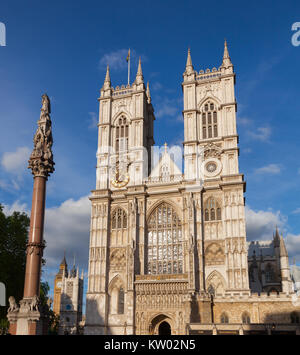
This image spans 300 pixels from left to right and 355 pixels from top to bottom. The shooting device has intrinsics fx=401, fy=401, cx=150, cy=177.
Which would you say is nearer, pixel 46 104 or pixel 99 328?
pixel 46 104

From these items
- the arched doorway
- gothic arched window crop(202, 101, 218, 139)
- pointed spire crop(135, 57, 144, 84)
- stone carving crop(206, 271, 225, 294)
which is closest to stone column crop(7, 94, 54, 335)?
the arched doorway

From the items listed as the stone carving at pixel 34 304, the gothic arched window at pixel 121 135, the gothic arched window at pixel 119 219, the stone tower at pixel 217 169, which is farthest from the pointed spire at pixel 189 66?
the stone carving at pixel 34 304

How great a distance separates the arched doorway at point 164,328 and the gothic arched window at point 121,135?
20.5m

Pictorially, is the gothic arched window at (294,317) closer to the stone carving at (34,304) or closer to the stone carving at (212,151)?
the stone carving at (212,151)

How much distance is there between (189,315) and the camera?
36125 mm

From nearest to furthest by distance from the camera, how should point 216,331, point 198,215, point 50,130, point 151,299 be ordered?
1. point 50,130
2. point 216,331
3. point 151,299
4. point 198,215

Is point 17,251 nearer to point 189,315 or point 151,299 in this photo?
point 151,299

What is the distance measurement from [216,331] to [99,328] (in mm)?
15313

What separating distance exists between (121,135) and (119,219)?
10.9 meters

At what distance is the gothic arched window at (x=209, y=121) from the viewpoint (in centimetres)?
4712

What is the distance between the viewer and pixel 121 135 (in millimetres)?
50438

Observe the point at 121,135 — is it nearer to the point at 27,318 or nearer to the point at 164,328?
the point at 164,328

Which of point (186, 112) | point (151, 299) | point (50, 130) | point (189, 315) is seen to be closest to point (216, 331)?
point (189, 315)

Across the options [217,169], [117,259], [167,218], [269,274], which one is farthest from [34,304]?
[269,274]
